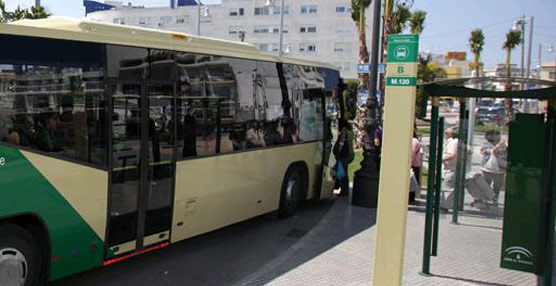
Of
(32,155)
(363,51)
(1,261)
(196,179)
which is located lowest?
(1,261)

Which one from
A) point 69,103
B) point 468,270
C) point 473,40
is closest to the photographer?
point 69,103

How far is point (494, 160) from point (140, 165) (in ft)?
15.2

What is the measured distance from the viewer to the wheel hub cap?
4770mm

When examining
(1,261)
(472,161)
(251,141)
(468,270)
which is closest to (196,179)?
(251,141)

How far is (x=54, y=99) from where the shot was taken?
16.7 ft

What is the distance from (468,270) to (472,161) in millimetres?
1902

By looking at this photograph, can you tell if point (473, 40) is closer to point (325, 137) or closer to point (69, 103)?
point (325, 137)

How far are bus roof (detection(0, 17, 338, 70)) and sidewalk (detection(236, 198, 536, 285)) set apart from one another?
2.88 metres

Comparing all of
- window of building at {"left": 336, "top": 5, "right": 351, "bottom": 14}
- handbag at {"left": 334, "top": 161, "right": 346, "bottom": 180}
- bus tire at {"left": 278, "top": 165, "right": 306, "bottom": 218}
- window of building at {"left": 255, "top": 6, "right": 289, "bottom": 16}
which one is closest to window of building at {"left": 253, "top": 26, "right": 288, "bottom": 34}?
window of building at {"left": 255, "top": 6, "right": 289, "bottom": 16}

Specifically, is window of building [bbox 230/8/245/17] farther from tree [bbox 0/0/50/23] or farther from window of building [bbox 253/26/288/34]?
tree [bbox 0/0/50/23]

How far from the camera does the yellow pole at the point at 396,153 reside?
4082 mm

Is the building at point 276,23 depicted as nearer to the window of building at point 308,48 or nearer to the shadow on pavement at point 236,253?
the window of building at point 308,48

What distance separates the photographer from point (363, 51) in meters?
21.5

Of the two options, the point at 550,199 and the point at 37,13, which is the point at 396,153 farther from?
the point at 37,13
